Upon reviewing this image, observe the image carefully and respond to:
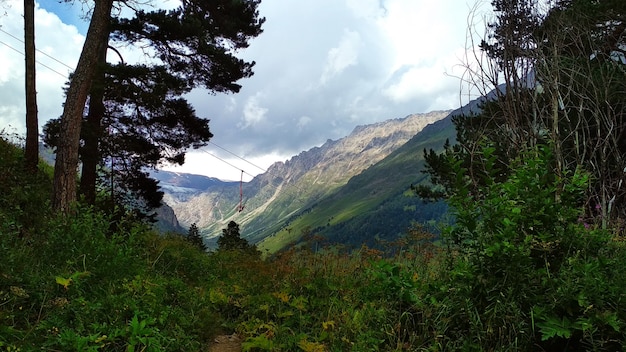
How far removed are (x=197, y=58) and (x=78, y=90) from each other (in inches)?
197

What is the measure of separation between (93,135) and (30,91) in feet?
6.56

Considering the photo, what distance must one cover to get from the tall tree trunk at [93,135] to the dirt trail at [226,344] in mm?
8130

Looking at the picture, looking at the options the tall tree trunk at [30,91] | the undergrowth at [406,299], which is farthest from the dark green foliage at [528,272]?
the tall tree trunk at [30,91]

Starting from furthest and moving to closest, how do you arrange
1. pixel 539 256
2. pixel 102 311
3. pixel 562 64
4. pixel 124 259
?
pixel 562 64 < pixel 124 259 < pixel 102 311 < pixel 539 256

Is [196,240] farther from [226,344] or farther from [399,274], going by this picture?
[399,274]

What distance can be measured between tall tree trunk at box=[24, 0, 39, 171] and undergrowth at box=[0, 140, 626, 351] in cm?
746

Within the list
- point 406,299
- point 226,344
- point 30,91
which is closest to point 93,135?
point 30,91

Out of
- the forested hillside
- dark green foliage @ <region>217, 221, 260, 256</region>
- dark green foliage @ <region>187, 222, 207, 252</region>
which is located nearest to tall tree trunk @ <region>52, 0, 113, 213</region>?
the forested hillside

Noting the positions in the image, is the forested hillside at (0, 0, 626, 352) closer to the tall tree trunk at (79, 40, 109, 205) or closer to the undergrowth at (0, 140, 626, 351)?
the undergrowth at (0, 140, 626, 351)

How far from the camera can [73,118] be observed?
25.3ft

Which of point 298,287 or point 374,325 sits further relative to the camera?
point 298,287

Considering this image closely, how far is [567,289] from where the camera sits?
275cm

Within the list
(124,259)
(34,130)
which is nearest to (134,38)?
(34,130)

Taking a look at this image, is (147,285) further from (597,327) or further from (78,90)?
(78,90)
